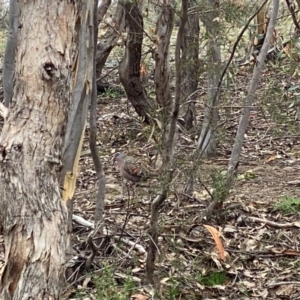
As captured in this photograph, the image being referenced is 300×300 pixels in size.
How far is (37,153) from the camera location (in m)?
2.43

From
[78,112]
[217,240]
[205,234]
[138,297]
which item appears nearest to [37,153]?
[78,112]

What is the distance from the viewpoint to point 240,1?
15.7ft

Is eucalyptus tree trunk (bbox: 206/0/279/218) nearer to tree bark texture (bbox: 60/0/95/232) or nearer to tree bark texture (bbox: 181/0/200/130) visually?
tree bark texture (bbox: 181/0/200/130)

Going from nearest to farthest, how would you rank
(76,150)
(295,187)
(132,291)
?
1. (76,150)
2. (132,291)
3. (295,187)

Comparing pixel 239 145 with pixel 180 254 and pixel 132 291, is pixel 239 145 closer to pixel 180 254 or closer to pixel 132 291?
pixel 180 254

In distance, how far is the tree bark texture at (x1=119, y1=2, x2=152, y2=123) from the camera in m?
7.29

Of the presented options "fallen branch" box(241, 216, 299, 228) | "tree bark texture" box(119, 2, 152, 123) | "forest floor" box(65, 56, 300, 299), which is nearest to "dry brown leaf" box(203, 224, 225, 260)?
"forest floor" box(65, 56, 300, 299)

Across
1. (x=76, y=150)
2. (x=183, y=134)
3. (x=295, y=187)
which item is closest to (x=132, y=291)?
(x=76, y=150)

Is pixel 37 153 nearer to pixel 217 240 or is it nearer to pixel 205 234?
pixel 217 240

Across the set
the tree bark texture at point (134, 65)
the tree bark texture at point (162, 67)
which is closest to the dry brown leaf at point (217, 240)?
the tree bark texture at point (162, 67)

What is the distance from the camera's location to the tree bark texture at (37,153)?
7.59ft

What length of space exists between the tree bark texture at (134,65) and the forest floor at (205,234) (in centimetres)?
135

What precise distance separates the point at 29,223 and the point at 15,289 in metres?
0.22

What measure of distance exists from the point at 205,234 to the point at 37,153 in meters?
2.63
